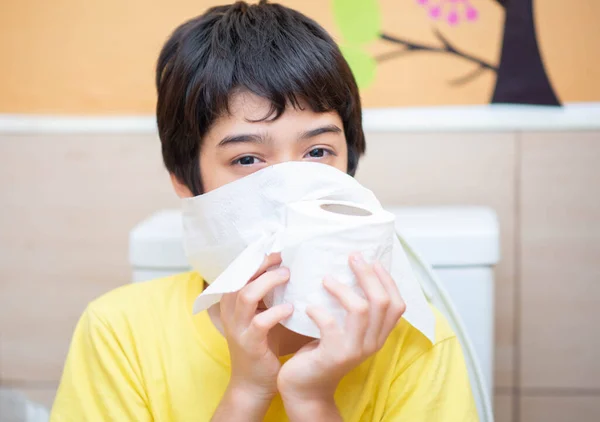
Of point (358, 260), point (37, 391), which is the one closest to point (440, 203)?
point (358, 260)

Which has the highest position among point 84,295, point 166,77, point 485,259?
point 166,77

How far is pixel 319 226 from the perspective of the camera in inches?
22.0

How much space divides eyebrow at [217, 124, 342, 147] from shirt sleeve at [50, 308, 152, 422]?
26 centimetres

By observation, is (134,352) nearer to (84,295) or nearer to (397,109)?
(84,295)

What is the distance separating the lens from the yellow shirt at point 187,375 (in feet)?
2.29

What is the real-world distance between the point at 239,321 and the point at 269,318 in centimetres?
4

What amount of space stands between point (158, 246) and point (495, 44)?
595mm

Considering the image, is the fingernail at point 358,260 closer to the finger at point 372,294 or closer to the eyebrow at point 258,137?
the finger at point 372,294

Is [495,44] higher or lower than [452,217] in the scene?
higher

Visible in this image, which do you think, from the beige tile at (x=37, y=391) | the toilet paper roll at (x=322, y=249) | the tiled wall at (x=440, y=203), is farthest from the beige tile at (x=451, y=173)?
the beige tile at (x=37, y=391)

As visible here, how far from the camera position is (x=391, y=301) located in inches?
23.1

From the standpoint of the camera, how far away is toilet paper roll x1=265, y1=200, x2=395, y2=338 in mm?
555

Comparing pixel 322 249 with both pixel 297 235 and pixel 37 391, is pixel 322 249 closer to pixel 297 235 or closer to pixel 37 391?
pixel 297 235

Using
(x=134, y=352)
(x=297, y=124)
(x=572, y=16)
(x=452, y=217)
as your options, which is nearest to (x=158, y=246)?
(x=134, y=352)
